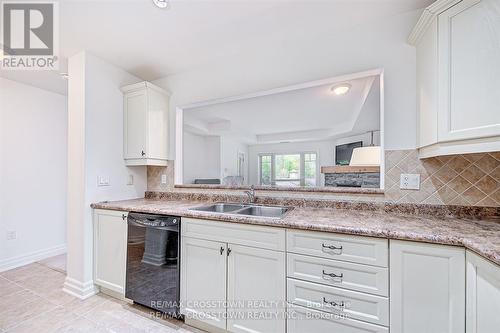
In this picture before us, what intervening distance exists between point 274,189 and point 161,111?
1.57 m

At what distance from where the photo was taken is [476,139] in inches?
44.5

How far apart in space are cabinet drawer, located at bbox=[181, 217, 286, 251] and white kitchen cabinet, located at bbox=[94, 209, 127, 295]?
2.49 feet

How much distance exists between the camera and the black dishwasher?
1675mm

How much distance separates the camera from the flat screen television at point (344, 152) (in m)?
1.82

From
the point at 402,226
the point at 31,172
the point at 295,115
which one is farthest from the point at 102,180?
the point at 402,226

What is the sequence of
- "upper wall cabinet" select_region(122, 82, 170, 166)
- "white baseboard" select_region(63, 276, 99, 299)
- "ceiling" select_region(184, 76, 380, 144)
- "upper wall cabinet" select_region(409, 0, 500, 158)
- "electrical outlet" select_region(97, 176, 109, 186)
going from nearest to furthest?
"upper wall cabinet" select_region(409, 0, 500, 158) < "ceiling" select_region(184, 76, 380, 144) < "white baseboard" select_region(63, 276, 99, 299) < "electrical outlet" select_region(97, 176, 109, 186) < "upper wall cabinet" select_region(122, 82, 170, 166)

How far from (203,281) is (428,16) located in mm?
2282

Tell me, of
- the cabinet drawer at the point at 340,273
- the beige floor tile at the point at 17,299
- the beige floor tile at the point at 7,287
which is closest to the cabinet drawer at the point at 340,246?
the cabinet drawer at the point at 340,273

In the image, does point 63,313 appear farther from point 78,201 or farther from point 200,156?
point 200,156

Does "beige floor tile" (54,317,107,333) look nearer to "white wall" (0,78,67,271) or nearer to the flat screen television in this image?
"white wall" (0,78,67,271)

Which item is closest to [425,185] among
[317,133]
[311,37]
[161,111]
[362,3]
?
[317,133]

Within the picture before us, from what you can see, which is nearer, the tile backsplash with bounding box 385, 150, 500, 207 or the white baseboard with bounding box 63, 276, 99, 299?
the tile backsplash with bounding box 385, 150, 500, 207

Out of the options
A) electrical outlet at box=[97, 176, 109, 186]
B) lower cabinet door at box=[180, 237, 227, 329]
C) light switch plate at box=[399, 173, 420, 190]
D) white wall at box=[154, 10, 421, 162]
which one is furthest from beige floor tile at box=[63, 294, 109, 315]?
light switch plate at box=[399, 173, 420, 190]

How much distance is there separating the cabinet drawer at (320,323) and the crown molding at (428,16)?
179 cm
